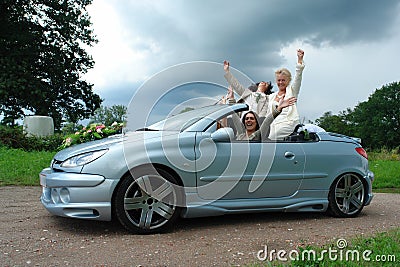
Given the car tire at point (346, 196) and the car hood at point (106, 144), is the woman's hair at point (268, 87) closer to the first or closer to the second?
the car tire at point (346, 196)

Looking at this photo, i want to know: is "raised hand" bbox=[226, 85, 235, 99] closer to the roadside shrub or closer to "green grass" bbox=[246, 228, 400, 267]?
"green grass" bbox=[246, 228, 400, 267]

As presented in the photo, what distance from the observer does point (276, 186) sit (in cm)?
494

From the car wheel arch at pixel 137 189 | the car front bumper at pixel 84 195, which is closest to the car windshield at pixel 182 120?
the car wheel arch at pixel 137 189

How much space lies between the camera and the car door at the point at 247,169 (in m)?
4.60

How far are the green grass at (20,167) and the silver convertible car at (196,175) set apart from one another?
4.13 metres

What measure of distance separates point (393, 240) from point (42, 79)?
26436 mm

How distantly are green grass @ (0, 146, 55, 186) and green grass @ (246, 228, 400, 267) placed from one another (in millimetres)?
6459

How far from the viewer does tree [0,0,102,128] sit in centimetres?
2425

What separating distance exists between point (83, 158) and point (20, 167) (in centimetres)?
611

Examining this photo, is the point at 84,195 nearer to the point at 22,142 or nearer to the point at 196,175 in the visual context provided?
the point at 196,175

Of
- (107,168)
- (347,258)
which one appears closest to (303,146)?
(347,258)

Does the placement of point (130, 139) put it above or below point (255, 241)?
above

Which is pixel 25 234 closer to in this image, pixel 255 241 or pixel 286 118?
pixel 255 241

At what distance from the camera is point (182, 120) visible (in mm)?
5016
